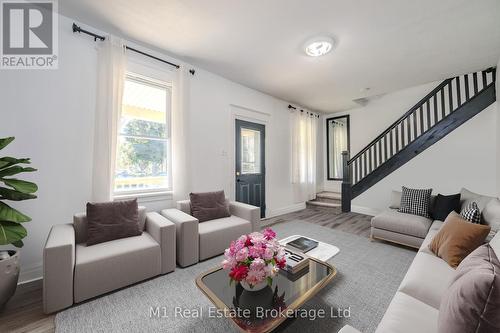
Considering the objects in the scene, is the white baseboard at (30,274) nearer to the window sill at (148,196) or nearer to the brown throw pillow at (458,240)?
the window sill at (148,196)

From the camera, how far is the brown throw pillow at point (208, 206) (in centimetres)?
285

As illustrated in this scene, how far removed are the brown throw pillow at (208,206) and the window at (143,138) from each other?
571 millimetres

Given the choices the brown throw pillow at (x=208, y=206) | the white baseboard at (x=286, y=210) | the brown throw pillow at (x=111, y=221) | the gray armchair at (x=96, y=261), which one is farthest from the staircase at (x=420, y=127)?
the brown throw pillow at (x=111, y=221)

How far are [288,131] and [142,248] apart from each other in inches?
160

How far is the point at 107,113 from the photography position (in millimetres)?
2484

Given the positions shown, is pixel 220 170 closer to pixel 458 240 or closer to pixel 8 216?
pixel 8 216

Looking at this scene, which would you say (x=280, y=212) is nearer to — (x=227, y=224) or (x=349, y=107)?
(x=227, y=224)

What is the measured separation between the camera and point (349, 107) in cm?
555

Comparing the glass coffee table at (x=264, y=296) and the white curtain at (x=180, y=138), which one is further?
the white curtain at (x=180, y=138)

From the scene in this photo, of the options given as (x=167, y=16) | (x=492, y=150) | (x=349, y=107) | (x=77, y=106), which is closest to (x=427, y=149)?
(x=492, y=150)

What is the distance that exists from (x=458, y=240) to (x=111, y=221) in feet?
10.9

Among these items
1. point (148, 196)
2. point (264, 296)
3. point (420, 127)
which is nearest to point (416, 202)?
point (420, 127)

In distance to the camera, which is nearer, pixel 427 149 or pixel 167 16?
pixel 167 16

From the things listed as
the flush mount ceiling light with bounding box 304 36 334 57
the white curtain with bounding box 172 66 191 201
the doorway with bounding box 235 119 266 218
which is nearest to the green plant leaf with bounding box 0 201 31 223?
the white curtain with bounding box 172 66 191 201
